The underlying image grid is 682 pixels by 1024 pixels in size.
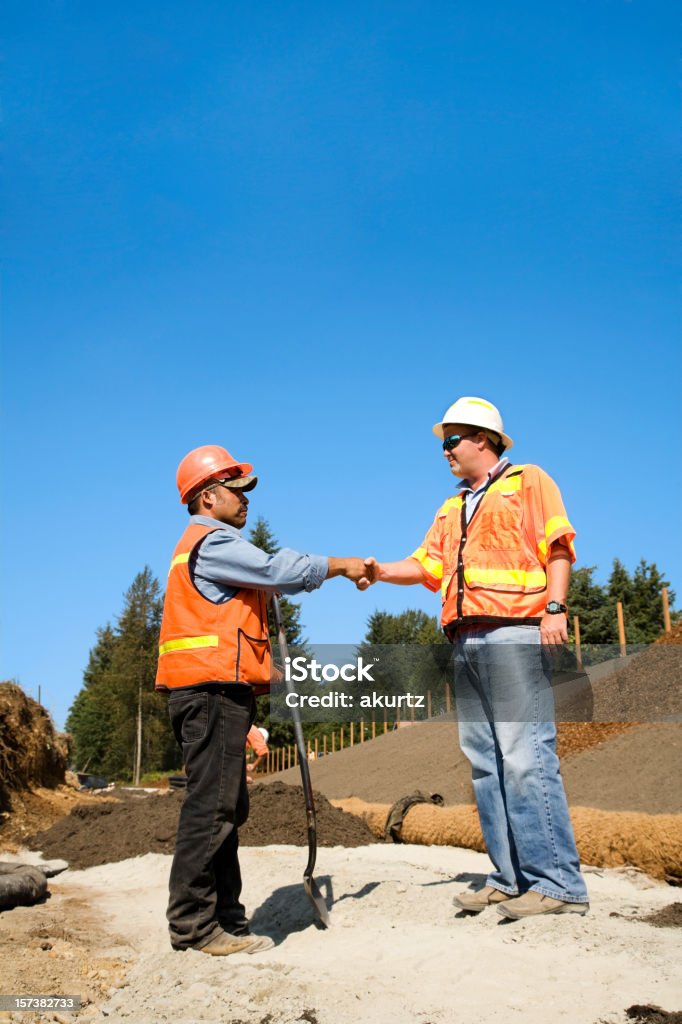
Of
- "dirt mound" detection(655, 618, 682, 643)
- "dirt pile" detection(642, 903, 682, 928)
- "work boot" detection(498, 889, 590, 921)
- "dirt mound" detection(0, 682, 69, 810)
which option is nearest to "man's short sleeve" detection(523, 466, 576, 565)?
"work boot" detection(498, 889, 590, 921)

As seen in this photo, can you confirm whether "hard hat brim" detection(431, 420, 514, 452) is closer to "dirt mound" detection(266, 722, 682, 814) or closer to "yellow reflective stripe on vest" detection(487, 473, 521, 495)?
"yellow reflective stripe on vest" detection(487, 473, 521, 495)

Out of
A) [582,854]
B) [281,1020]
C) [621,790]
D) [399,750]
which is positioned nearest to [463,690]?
[281,1020]

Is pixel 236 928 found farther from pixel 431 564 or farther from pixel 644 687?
pixel 644 687

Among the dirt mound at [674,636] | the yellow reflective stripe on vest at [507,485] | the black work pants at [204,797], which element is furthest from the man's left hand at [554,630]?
the dirt mound at [674,636]

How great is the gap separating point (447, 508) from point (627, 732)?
1291 cm

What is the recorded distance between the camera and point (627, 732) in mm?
16250

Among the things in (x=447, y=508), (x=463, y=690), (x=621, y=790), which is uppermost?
(x=447, y=508)

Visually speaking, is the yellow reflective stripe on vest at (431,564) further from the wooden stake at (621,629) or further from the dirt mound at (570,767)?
the wooden stake at (621,629)

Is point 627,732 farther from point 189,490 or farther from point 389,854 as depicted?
point 189,490

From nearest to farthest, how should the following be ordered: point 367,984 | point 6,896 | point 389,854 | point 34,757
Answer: point 367,984 → point 6,896 → point 389,854 → point 34,757

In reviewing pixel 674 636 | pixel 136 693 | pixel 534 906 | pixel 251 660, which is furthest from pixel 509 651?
pixel 136 693

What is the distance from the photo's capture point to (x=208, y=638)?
413 cm

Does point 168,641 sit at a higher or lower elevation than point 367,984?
higher

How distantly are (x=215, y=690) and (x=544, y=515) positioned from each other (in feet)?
5.86
